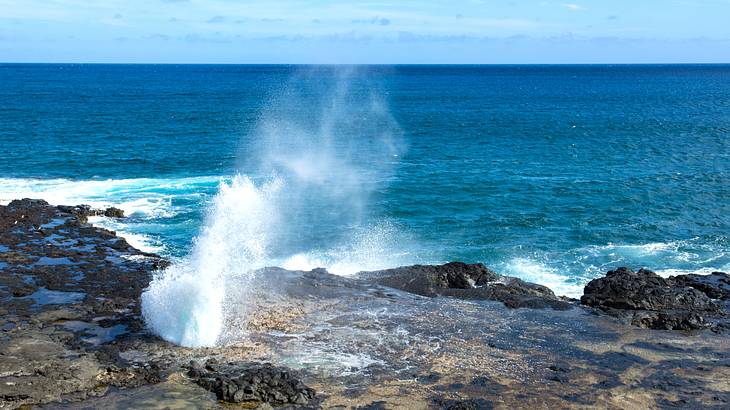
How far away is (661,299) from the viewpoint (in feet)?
91.9

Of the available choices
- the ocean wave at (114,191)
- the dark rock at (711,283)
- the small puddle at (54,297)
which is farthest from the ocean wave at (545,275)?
the ocean wave at (114,191)

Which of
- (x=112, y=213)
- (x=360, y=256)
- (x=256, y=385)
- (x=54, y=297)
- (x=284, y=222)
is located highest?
(x=112, y=213)

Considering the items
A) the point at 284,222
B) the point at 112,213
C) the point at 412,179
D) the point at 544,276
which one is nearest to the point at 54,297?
the point at 112,213

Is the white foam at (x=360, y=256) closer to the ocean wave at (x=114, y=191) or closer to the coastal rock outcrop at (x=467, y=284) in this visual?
the coastal rock outcrop at (x=467, y=284)

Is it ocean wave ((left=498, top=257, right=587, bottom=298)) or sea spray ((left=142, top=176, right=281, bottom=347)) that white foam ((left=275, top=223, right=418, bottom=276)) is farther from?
ocean wave ((left=498, top=257, right=587, bottom=298))

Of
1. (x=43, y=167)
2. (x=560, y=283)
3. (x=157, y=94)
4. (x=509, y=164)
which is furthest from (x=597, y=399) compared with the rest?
(x=157, y=94)

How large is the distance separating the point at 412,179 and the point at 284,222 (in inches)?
572

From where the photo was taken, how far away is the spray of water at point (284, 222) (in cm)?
2458

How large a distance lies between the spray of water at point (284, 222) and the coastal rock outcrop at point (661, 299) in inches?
440

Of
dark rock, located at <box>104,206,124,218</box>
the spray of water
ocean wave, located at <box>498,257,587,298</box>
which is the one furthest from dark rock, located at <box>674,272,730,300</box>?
dark rock, located at <box>104,206,124,218</box>

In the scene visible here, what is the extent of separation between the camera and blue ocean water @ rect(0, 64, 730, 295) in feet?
123

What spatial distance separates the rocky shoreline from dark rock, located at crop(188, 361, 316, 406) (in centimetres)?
4

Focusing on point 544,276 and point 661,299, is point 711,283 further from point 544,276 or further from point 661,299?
point 544,276

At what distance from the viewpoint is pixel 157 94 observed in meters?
136
